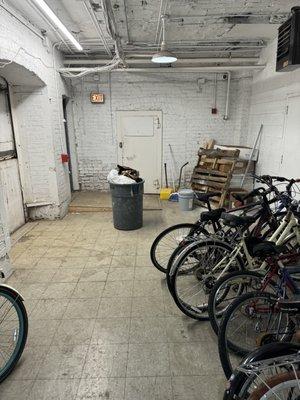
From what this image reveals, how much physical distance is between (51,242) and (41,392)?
2.33 meters

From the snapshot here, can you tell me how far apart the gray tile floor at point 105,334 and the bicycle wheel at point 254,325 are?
0.19 metres

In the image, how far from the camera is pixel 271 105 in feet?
14.8

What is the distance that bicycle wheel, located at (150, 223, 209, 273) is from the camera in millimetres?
2599

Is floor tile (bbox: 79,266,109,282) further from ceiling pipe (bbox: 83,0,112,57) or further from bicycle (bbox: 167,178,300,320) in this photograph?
ceiling pipe (bbox: 83,0,112,57)

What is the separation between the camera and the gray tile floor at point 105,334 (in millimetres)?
1750

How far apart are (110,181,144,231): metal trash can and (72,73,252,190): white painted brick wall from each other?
2176 mm

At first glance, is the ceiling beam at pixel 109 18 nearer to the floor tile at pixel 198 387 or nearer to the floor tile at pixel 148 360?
the floor tile at pixel 148 360

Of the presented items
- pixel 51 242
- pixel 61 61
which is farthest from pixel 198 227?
pixel 61 61

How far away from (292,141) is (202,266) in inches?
97.3

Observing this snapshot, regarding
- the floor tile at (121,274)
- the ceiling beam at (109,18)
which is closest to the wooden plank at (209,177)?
the ceiling beam at (109,18)

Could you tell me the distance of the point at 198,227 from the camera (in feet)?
8.52

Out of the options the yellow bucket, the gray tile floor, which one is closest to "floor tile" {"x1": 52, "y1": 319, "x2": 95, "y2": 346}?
the gray tile floor

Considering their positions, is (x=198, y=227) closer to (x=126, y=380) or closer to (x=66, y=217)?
(x=126, y=380)

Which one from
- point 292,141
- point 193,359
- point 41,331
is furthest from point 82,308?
point 292,141
